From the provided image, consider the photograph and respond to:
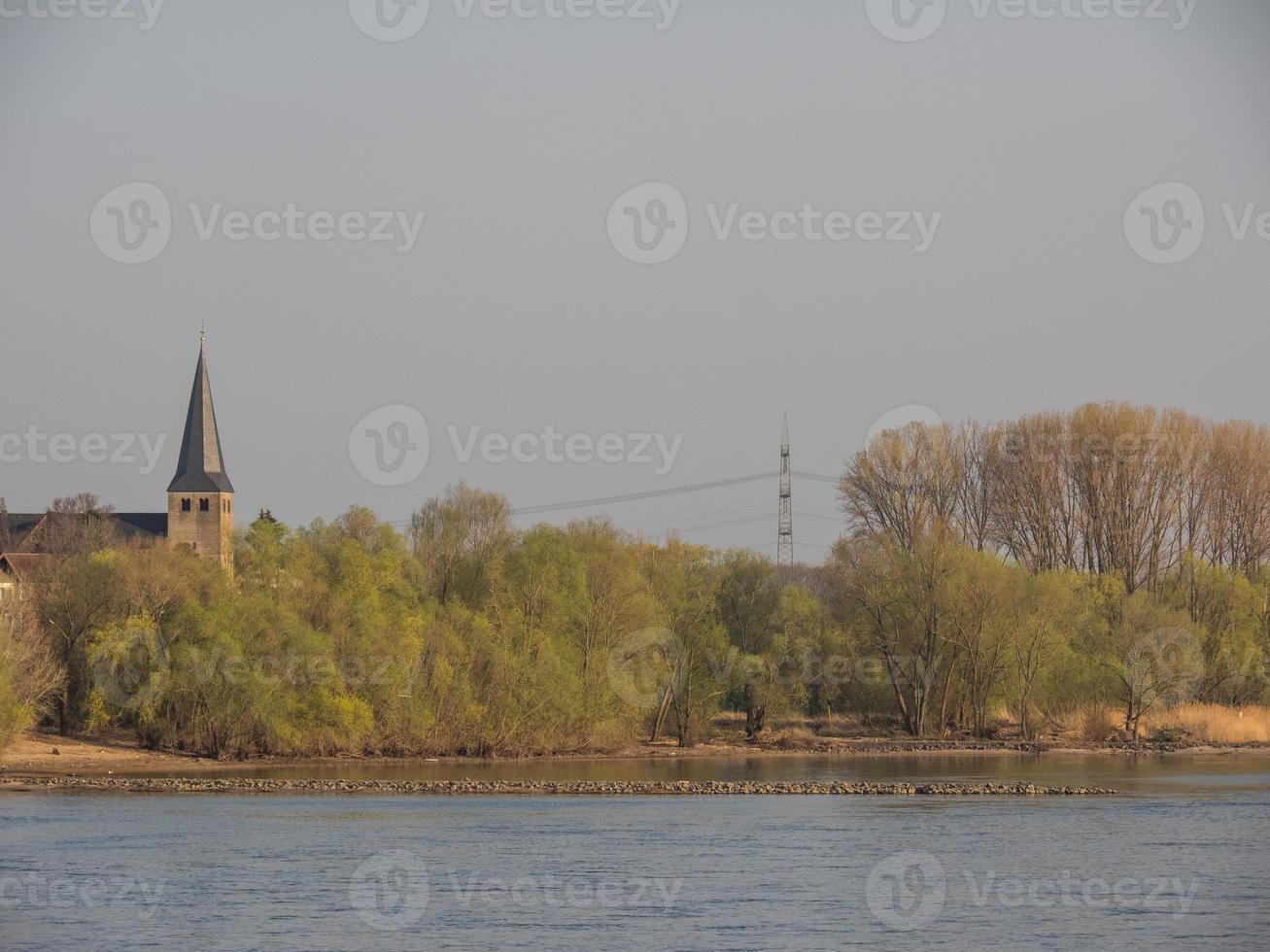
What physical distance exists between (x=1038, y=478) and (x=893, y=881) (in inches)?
2207

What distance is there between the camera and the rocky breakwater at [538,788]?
55188 mm

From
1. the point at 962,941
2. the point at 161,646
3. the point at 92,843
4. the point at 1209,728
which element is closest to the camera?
the point at 962,941

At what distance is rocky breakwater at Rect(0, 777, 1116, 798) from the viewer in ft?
181

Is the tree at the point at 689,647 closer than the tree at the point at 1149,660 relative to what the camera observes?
Yes

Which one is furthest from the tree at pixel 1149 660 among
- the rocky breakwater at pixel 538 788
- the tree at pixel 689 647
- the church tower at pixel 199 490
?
the church tower at pixel 199 490

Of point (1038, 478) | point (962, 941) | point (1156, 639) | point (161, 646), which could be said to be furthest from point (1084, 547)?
point (962, 941)

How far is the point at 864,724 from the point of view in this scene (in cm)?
8281

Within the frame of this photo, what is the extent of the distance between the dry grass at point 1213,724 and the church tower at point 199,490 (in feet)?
203

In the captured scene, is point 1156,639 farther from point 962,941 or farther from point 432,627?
point 962,941

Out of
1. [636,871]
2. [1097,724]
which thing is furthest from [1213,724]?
[636,871]

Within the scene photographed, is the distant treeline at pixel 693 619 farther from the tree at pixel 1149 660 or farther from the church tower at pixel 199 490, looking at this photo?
the church tower at pixel 199 490

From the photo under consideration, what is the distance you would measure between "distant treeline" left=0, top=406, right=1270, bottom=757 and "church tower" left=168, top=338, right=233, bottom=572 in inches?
630

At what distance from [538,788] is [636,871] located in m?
20.6

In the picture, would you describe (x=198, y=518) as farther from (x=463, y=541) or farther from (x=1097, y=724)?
(x=1097, y=724)
